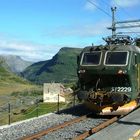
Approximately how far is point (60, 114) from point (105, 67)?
313 centimetres

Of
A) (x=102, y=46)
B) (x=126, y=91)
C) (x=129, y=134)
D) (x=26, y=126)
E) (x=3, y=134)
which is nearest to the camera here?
(x=129, y=134)

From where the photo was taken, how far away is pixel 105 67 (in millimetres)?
20641

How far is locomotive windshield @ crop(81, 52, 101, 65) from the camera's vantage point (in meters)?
21.1

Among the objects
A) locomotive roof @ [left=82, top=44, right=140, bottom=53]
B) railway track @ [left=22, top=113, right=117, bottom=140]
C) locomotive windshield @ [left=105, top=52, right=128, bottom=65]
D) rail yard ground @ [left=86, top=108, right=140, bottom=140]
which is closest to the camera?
rail yard ground @ [left=86, top=108, right=140, bottom=140]

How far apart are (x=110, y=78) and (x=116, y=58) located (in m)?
0.95

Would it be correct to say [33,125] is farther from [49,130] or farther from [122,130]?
[122,130]

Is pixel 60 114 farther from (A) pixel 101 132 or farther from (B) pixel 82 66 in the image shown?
(A) pixel 101 132

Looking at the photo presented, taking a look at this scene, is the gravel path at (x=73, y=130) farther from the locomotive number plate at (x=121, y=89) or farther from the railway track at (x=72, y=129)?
the locomotive number plate at (x=121, y=89)

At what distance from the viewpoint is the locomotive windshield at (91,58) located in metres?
21.1

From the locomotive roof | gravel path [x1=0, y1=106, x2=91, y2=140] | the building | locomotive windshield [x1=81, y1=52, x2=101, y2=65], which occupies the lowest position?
the building

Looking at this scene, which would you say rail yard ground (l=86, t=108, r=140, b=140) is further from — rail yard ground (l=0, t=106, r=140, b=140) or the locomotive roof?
the locomotive roof

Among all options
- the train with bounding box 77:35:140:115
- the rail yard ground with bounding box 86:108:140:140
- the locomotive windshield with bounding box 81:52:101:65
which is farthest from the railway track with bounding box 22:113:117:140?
the locomotive windshield with bounding box 81:52:101:65

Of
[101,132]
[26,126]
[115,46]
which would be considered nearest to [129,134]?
[101,132]

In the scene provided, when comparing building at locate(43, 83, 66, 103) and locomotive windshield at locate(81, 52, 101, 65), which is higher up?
locomotive windshield at locate(81, 52, 101, 65)
